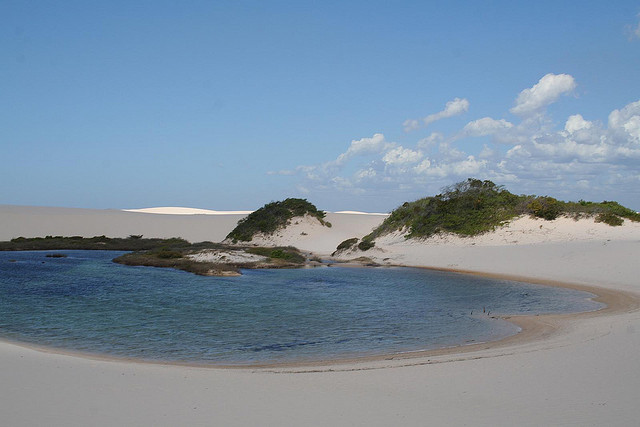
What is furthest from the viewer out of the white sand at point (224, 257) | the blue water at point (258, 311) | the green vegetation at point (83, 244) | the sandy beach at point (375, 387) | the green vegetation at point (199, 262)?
the green vegetation at point (83, 244)

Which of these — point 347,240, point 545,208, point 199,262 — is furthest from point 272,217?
point 545,208

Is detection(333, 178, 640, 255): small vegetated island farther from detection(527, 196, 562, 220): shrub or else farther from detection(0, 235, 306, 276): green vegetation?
detection(0, 235, 306, 276): green vegetation

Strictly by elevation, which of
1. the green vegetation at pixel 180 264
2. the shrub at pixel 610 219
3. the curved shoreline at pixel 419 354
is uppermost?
the shrub at pixel 610 219

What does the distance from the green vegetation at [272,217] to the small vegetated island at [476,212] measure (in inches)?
384

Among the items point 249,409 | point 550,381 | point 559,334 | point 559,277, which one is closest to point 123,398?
point 249,409

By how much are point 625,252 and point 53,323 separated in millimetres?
27251

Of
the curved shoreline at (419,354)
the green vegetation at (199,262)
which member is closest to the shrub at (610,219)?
the green vegetation at (199,262)

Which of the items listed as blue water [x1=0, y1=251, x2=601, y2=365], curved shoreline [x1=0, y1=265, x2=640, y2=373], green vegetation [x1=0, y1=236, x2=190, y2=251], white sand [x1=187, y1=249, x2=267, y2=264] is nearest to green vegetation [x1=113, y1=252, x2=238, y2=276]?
white sand [x1=187, y1=249, x2=267, y2=264]

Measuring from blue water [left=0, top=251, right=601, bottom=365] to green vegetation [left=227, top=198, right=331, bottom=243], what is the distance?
21.9 m

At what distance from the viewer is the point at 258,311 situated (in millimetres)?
17203

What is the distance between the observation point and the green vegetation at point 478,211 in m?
36.8

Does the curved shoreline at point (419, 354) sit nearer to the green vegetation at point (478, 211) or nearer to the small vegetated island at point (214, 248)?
the small vegetated island at point (214, 248)

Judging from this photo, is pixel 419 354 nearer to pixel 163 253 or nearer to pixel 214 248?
pixel 163 253

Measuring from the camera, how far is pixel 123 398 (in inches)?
301
